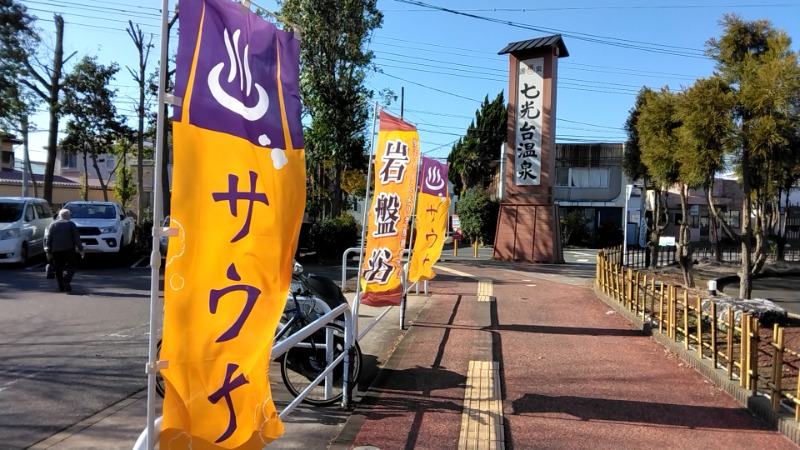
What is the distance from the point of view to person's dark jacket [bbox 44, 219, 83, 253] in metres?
11.0

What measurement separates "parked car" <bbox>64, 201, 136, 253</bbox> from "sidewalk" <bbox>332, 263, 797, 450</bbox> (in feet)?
34.8

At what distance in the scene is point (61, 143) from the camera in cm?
2502

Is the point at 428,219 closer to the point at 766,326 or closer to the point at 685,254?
the point at 766,326

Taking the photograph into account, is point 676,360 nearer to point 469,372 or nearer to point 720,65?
point 469,372

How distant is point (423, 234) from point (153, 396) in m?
7.15

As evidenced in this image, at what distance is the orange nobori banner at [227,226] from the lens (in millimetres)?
2316

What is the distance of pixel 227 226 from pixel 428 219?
23.0 feet

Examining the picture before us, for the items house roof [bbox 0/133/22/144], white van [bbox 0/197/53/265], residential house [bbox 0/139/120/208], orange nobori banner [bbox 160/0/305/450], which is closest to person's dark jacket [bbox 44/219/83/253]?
white van [bbox 0/197/53/265]

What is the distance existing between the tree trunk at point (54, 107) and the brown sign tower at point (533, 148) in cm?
1718

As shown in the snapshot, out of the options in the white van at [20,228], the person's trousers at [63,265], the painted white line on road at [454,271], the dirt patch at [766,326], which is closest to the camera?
the dirt patch at [766,326]

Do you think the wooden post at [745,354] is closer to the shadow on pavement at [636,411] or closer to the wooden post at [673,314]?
the shadow on pavement at [636,411]

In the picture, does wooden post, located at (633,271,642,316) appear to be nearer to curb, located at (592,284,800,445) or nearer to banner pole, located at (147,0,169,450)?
curb, located at (592,284,800,445)

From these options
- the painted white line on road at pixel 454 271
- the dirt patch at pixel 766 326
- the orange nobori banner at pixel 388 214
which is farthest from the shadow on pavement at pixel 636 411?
the painted white line on road at pixel 454 271

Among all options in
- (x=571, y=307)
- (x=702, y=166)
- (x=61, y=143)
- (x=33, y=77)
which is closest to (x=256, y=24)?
(x=702, y=166)
